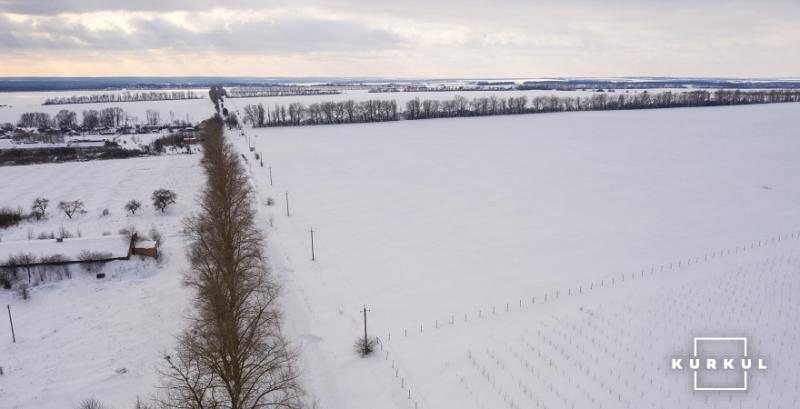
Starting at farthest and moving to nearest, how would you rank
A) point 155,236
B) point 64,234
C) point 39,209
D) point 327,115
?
1. point 327,115
2. point 39,209
3. point 64,234
4. point 155,236

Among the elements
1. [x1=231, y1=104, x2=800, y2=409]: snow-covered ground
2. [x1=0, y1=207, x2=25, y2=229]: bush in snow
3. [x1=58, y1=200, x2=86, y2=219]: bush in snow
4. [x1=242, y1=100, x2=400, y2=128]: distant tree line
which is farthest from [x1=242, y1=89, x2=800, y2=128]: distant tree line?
[x1=0, y1=207, x2=25, y2=229]: bush in snow

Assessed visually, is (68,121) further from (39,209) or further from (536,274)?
(536,274)

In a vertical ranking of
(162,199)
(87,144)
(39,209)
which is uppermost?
(87,144)

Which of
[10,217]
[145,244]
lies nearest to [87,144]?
[10,217]

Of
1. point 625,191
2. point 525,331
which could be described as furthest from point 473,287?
point 625,191

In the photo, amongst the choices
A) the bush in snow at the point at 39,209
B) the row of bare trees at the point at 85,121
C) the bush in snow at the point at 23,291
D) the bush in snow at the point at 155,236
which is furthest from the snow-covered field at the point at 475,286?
the row of bare trees at the point at 85,121

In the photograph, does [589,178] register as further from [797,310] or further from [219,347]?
[219,347]

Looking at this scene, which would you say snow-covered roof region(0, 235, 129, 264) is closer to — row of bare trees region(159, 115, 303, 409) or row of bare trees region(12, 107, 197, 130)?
row of bare trees region(159, 115, 303, 409)
